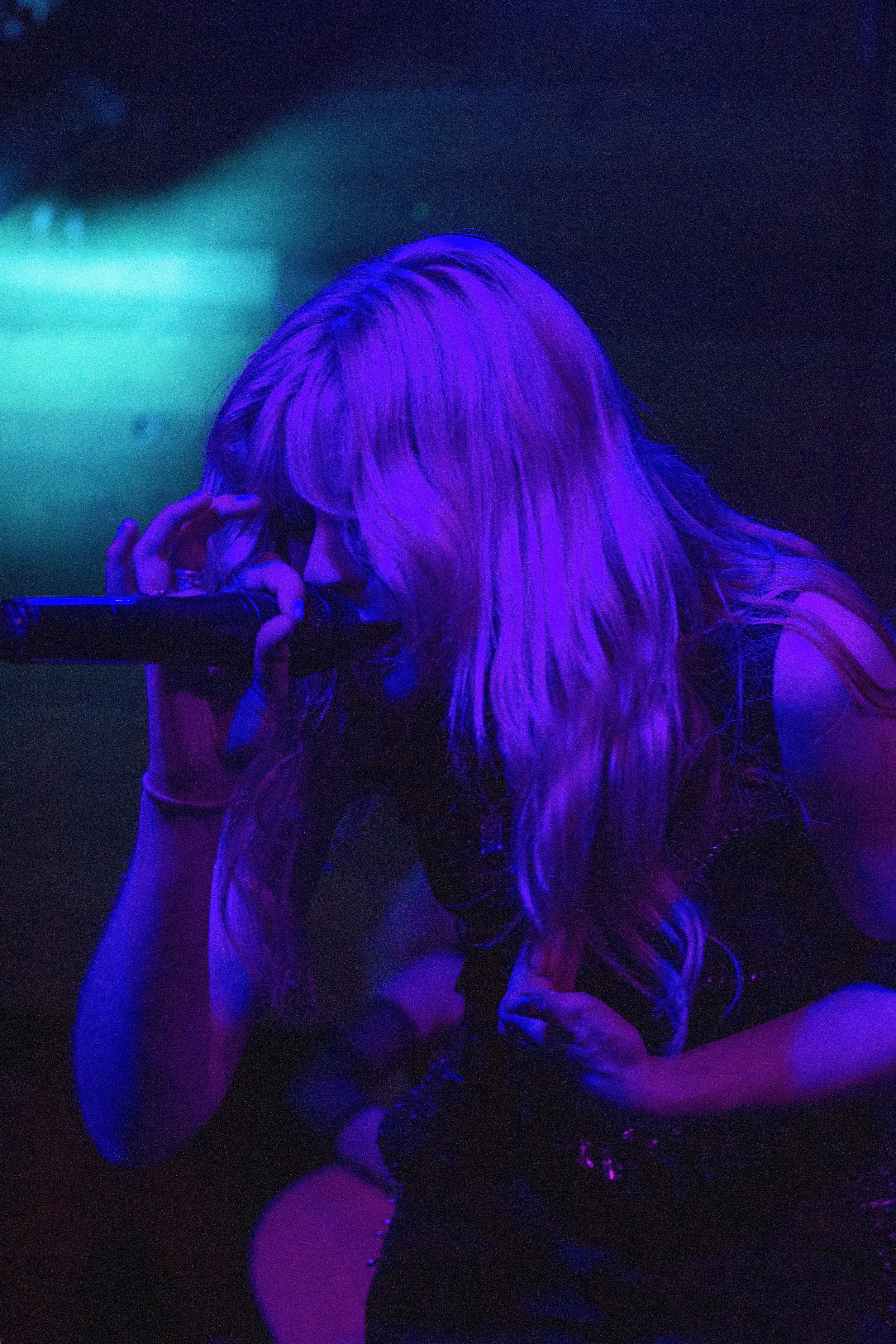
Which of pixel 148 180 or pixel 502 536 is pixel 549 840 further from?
pixel 148 180

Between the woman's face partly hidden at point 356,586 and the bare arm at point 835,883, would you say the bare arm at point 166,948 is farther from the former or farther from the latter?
the bare arm at point 835,883

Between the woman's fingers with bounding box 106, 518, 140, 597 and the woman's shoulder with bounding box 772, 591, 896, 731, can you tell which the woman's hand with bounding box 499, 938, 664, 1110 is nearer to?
the woman's shoulder with bounding box 772, 591, 896, 731

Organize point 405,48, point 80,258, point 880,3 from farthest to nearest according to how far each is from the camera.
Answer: point 80,258 → point 405,48 → point 880,3

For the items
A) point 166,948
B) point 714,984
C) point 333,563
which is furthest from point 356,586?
point 714,984

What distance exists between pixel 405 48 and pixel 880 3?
868 millimetres

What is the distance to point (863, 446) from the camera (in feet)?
5.74

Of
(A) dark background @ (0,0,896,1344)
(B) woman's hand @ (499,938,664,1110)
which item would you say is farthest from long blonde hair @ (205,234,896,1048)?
(A) dark background @ (0,0,896,1344)

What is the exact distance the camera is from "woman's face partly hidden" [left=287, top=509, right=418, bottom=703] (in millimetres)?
832

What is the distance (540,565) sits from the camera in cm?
84

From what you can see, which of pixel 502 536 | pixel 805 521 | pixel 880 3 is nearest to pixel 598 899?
→ pixel 502 536

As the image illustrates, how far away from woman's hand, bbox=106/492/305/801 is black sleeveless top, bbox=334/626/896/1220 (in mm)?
259

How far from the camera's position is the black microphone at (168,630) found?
57 cm

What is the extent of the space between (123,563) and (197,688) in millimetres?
126

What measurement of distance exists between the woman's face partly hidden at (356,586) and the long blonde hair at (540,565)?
0.05ft
